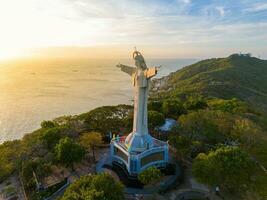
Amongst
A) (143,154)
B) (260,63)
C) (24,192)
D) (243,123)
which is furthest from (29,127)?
(260,63)

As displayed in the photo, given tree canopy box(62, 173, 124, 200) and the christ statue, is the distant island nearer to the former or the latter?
tree canopy box(62, 173, 124, 200)

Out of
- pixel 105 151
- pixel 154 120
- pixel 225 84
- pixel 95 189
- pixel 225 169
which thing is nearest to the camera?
pixel 95 189

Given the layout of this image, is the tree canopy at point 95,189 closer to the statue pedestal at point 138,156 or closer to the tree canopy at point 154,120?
the statue pedestal at point 138,156

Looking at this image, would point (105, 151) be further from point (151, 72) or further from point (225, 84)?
point (225, 84)

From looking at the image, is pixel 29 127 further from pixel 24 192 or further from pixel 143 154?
pixel 143 154

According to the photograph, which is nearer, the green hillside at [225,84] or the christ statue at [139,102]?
the christ statue at [139,102]

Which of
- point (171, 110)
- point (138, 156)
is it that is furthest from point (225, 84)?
point (138, 156)

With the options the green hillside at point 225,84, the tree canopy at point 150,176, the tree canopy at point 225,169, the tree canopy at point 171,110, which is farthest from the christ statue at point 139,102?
the green hillside at point 225,84
